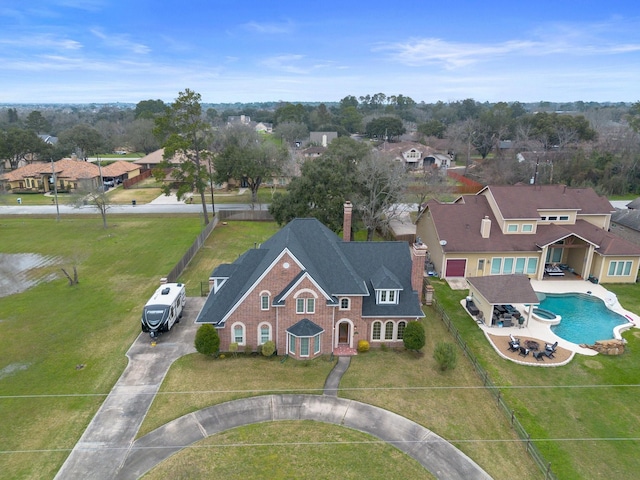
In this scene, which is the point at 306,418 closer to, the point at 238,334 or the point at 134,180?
the point at 238,334

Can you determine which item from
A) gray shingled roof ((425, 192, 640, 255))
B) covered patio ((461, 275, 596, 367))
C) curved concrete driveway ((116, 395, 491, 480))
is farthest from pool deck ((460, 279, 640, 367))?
curved concrete driveway ((116, 395, 491, 480))

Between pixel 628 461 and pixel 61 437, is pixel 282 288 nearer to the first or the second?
pixel 61 437

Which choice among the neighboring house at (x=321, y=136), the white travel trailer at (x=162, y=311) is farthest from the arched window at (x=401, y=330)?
the neighboring house at (x=321, y=136)

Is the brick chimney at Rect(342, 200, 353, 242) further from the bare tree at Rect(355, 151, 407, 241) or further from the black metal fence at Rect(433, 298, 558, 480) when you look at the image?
the bare tree at Rect(355, 151, 407, 241)

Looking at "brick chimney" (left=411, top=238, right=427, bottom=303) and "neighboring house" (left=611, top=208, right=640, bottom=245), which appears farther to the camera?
"neighboring house" (left=611, top=208, right=640, bottom=245)

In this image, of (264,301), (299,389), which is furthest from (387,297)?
(299,389)

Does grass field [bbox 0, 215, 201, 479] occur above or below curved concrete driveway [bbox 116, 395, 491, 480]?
above
